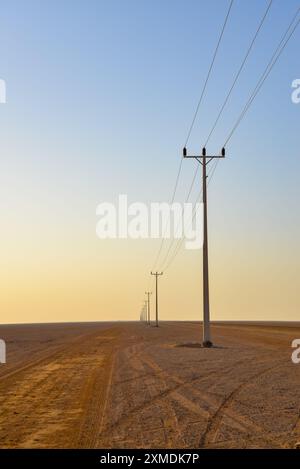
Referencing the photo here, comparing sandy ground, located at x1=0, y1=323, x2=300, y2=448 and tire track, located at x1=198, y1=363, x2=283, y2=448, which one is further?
sandy ground, located at x1=0, y1=323, x2=300, y2=448

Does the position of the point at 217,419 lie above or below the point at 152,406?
above

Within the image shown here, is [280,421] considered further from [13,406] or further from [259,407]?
[13,406]

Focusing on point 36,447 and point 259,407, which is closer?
point 36,447

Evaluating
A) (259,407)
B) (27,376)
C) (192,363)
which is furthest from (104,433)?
(192,363)

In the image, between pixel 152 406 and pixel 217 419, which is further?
pixel 152 406

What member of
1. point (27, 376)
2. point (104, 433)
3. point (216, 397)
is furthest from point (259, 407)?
point (27, 376)

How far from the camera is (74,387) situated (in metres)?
17.1

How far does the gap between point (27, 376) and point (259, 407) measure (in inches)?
407

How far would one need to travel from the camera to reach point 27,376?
20.7 m

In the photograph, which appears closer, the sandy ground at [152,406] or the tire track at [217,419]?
the tire track at [217,419]

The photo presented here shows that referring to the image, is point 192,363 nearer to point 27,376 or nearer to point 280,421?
point 27,376
